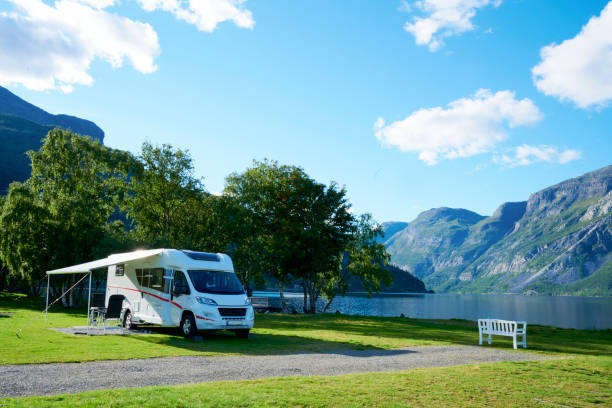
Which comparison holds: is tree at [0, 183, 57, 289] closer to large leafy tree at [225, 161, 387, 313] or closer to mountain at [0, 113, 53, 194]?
large leafy tree at [225, 161, 387, 313]

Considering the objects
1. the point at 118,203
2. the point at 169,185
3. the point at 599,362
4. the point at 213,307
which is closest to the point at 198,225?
the point at 169,185

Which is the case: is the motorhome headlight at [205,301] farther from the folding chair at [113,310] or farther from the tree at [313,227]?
the tree at [313,227]

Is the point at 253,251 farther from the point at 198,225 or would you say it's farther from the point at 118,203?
the point at 118,203

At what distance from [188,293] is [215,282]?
43.2 inches

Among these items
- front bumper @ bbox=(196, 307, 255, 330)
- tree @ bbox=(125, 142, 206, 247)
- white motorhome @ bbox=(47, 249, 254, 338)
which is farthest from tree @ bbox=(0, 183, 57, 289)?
front bumper @ bbox=(196, 307, 255, 330)

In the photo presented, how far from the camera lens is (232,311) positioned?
54.2 ft

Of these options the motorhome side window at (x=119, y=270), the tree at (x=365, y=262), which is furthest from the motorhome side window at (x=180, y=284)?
the tree at (x=365, y=262)

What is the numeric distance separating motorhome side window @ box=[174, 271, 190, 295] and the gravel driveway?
4.93 meters

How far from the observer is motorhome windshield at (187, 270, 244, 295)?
16.8 meters

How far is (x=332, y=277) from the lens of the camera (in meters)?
45.1

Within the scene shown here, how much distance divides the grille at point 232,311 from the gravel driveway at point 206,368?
4.21 m

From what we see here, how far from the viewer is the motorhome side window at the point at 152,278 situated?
17.6m

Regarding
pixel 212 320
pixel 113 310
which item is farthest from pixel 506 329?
pixel 113 310

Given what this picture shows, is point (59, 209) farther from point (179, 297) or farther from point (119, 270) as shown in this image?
point (179, 297)
